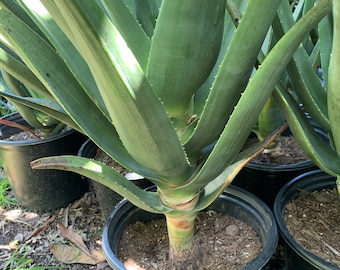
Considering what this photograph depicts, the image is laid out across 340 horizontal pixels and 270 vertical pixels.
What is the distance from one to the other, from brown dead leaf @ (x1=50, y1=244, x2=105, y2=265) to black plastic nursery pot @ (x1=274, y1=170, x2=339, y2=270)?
2.10ft

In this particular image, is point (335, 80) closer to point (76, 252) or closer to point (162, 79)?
point (162, 79)

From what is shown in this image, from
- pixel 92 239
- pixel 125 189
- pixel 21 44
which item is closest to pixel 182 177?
pixel 125 189

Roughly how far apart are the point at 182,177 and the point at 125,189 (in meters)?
0.10

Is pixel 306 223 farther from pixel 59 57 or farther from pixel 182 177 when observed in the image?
pixel 59 57

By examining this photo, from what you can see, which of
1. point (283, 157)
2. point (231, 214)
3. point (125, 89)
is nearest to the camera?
point (125, 89)

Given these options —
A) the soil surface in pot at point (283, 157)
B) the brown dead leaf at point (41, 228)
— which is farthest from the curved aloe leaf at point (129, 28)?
the brown dead leaf at point (41, 228)

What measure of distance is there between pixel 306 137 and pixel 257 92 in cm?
17

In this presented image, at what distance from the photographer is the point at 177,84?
26.3 inches

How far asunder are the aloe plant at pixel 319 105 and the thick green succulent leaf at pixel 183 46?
0.15 meters

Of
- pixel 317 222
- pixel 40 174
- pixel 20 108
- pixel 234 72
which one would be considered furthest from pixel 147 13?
pixel 40 174

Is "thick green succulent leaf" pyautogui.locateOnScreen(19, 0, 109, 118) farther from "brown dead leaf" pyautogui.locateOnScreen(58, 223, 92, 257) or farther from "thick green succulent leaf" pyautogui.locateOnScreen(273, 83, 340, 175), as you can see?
"brown dead leaf" pyautogui.locateOnScreen(58, 223, 92, 257)

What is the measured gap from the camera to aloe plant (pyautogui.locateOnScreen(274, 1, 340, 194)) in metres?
0.66

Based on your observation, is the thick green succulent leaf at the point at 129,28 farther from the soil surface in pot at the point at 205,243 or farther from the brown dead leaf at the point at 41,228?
the brown dead leaf at the point at 41,228

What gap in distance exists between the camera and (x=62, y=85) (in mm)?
725
